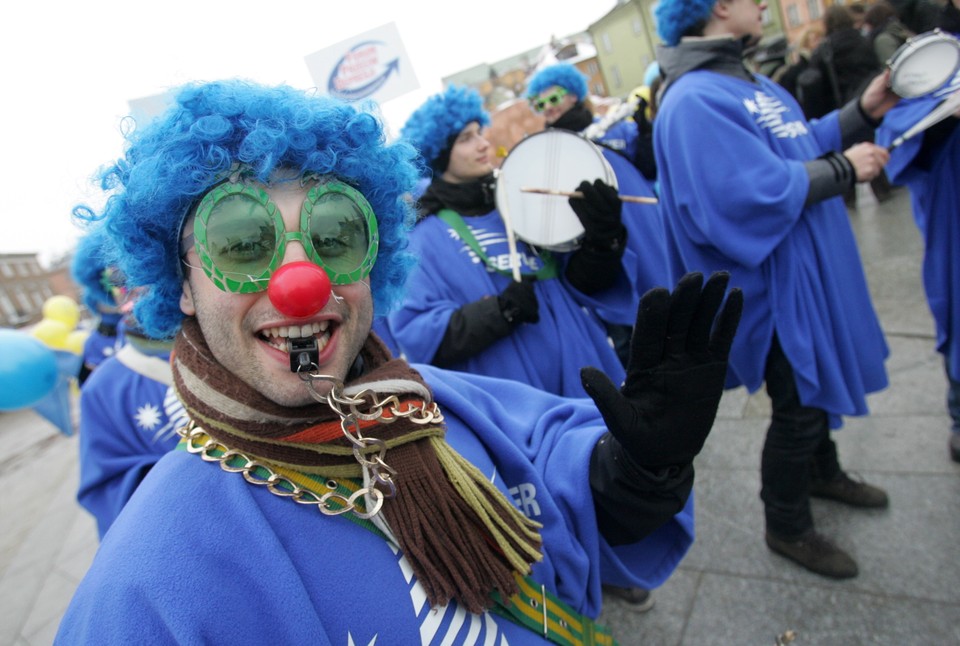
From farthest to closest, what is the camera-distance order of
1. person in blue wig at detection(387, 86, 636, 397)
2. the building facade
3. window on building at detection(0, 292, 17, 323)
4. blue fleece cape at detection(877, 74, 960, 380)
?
the building facade
window on building at detection(0, 292, 17, 323)
blue fleece cape at detection(877, 74, 960, 380)
person in blue wig at detection(387, 86, 636, 397)

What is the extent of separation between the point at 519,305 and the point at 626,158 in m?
1.59

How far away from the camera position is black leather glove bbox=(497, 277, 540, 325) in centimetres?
219

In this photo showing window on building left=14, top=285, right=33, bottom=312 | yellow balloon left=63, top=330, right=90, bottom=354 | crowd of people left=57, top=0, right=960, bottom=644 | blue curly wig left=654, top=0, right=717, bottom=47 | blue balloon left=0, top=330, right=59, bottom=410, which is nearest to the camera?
crowd of people left=57, top=0, right=960, bottom=644

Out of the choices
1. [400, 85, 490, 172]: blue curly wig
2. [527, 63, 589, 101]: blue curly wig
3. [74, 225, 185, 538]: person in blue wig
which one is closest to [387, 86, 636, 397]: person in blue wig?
[400, 85, 490, 172]: blue curly wig

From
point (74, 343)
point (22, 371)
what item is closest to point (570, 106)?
point (22, 371)

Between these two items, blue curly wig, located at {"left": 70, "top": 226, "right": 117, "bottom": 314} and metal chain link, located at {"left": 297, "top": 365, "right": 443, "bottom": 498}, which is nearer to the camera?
metal chain link, located at {"left": 297, "top": 365, "right": 443, "bottom": 498}

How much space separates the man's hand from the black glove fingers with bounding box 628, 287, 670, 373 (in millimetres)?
1642

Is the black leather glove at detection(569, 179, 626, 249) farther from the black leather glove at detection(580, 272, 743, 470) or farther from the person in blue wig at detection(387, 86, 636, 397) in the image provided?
the black leather glove at detection(580, 272, 743, 470)

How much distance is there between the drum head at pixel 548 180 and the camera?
238cm

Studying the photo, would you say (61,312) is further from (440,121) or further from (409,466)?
(409,466)

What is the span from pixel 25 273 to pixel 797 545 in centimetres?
6356

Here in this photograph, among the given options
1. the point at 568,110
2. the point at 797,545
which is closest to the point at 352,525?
the point at 797,545

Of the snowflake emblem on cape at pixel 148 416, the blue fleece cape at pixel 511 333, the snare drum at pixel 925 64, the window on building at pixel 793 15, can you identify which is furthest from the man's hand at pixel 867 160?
the window on building at pixel 793 15

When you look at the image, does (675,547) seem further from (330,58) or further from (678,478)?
(330,58)
